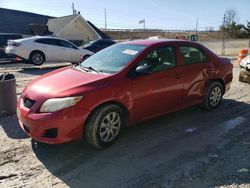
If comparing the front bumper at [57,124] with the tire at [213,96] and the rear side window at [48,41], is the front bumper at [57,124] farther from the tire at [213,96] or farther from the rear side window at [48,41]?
the rear side window at [48,41]

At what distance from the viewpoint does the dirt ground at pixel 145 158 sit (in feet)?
12.0

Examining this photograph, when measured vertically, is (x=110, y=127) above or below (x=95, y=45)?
below

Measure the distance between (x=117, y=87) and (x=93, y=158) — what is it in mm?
1092

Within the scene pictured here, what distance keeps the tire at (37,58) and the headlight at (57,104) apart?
35.0 feet

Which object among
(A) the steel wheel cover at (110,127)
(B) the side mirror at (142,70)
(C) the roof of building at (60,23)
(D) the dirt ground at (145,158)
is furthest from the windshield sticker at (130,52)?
(C) the roof of building at (60,23)

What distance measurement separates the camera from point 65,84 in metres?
4.37

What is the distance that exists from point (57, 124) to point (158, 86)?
6.20ft

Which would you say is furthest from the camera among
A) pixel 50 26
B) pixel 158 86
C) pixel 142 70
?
pixel 50 26

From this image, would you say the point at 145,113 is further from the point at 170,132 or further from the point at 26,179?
the point at 26,179

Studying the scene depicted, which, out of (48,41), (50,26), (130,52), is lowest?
(130,52)

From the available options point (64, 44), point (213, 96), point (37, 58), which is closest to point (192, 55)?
point (213, 96)

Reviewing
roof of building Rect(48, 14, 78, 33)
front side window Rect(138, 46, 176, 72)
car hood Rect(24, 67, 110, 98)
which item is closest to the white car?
front side window Rect(138, 46, 176, 72)

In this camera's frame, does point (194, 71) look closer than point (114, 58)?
No

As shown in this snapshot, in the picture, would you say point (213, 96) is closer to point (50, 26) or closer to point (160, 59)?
point (160, 59)
